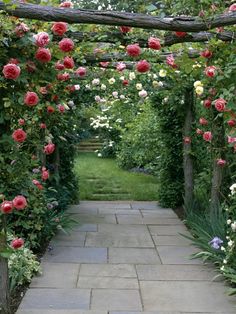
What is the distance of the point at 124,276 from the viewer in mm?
4203

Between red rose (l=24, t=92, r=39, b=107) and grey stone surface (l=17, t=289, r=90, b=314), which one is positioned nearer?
red rose (l=24, t=92, r=39, b=107)

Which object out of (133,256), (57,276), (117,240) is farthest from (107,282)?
(117,240)

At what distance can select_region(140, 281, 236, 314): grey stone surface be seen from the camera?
136 inches

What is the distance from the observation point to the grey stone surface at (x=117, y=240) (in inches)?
212

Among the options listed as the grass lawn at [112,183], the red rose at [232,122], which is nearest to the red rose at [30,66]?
the red rose at [232,122]

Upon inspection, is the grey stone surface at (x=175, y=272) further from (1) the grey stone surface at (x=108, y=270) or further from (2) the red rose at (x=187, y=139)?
(2) the red rose at (x=187, y=139)

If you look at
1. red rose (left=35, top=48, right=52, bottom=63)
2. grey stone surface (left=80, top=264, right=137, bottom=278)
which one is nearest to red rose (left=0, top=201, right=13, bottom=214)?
red rose (left=35, top=48, right=52, bottom=63)

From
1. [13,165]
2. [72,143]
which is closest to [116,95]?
[72,143]

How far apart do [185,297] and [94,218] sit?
3409 mm

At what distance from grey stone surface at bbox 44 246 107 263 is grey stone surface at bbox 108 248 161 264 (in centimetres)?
10

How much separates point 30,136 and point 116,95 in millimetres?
3875

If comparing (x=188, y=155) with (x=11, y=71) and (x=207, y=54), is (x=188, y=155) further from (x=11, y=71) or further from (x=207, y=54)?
(x=11, y=71)

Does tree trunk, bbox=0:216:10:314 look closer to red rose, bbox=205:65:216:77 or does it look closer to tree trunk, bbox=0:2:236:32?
tree trunk, bbox=0:2:236:32

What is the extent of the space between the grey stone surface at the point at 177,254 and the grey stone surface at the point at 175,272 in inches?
6.7
